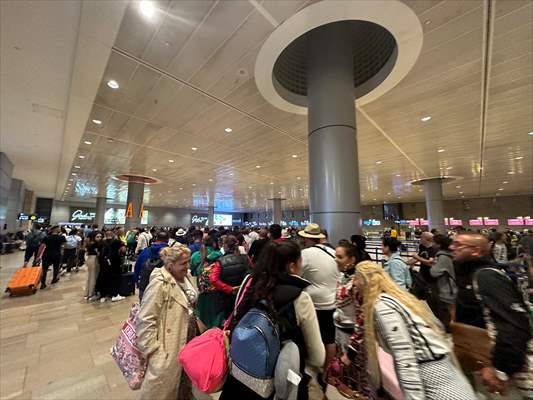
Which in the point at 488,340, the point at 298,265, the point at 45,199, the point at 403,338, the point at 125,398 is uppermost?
the point at 45,199

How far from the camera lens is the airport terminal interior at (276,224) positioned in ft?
4.35

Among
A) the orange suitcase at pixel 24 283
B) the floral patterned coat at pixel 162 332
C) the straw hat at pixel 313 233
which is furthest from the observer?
the orange suitcase at pixel 24 283

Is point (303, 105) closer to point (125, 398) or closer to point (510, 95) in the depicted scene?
point (510, 95)

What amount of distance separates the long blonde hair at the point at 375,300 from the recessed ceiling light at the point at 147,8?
4.35 metres

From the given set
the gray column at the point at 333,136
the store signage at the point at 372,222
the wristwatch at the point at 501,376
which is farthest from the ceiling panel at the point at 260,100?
the store signage at the point at 372,222

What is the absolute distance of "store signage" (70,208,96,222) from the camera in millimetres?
33031

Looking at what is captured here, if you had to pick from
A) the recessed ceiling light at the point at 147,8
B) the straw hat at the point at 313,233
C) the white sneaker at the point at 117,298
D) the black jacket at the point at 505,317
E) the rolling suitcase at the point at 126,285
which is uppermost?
the recessed ceiling light at the point at 147,8

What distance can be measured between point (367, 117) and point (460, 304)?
571cm

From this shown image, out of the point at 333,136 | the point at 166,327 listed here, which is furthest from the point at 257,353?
the point at 333,136

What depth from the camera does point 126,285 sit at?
6047 mm

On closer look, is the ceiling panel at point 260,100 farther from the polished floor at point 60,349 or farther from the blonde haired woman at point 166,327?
the polished floor at point 60,349

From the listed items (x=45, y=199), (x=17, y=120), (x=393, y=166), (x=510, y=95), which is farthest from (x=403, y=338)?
(x=45, y=199)

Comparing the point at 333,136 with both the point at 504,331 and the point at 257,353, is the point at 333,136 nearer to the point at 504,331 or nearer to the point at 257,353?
the point at 504,331

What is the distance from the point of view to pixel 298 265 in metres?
1.50
